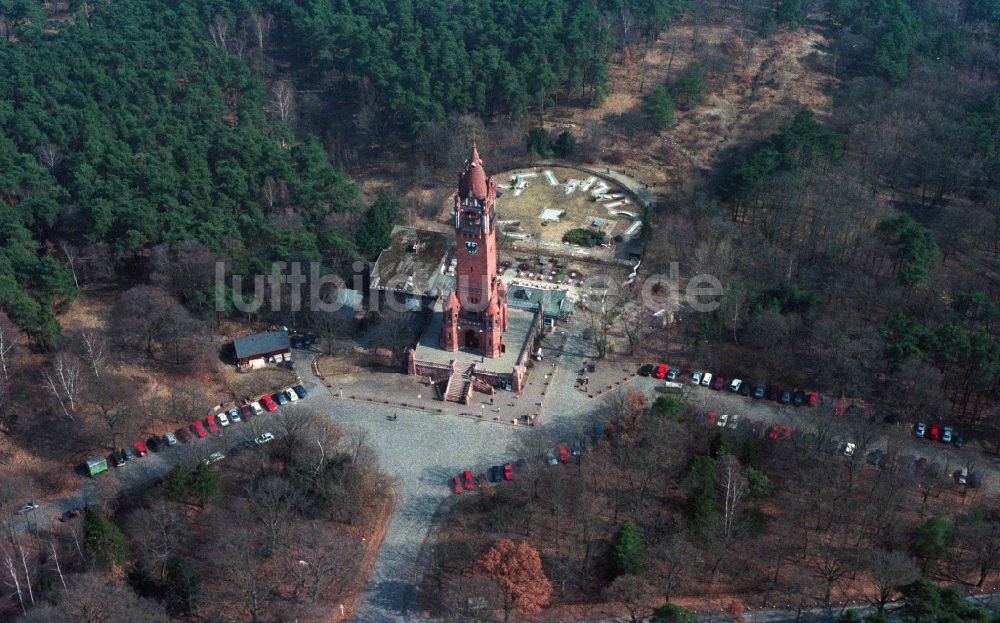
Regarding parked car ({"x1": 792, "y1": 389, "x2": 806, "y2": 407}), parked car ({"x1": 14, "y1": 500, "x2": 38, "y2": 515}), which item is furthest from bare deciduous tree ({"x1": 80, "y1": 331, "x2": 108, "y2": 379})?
parked car ({"x1": 792, "y1": 389, "x2": 806, "y2": 407})

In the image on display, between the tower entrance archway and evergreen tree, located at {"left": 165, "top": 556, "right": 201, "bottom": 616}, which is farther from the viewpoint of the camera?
the tower entrance archway

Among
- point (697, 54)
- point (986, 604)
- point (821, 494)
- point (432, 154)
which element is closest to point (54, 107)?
point (432, 154)

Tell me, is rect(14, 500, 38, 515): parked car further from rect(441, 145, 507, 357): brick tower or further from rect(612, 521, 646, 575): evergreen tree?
rect(612, 521, 646, 575): evergreen tree

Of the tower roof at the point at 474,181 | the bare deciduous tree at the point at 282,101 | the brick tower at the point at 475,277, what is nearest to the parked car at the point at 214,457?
the brick tower at the point at 475,277

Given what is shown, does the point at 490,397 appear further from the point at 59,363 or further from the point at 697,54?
the point at 697,54

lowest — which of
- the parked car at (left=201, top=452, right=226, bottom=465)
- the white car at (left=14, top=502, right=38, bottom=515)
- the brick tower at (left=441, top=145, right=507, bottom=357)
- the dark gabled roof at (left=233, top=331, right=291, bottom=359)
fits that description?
the white car at (left=14, top=502, right=38, bottom=515)

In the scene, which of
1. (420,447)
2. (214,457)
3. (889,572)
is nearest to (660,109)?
(420,447)

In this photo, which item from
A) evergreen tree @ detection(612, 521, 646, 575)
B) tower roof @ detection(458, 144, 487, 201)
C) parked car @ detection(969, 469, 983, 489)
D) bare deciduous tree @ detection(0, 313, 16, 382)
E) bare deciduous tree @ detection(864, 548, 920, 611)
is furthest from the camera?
bare deciduous tree @ detection(0, 313, 16, 382)

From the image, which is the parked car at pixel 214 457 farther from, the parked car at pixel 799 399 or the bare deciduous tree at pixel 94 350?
the parked car at pixel 799 399
